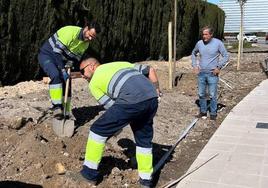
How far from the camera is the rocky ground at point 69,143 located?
5.68 m

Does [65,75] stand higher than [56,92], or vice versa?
[65,75]

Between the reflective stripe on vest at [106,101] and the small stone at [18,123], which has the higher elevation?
the reflective stripe on vest at [106,101]

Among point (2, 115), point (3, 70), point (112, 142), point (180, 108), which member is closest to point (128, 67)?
point (112, 142)

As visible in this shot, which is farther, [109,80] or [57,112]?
[57,112]

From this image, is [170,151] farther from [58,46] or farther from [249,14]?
[249,14]

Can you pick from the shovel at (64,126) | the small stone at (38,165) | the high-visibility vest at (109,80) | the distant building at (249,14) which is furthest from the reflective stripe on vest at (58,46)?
the distant building at (249,14)

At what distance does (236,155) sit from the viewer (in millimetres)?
7027

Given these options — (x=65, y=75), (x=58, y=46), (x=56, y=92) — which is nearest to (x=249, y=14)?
(x=58, y=46)

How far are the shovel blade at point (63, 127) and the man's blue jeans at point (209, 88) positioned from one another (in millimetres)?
3512

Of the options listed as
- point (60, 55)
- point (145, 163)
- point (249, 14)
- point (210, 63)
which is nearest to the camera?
point (145, 163)

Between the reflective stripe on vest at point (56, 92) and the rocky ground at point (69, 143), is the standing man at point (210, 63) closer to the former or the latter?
the rocky ground at point (69, 143)

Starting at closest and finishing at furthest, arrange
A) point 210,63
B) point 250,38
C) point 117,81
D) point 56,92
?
1. point 117,81
2. point 56,92
3. point 210,63
4. point 250,38

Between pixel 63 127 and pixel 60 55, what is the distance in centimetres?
115

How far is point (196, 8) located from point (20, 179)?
840 inches
